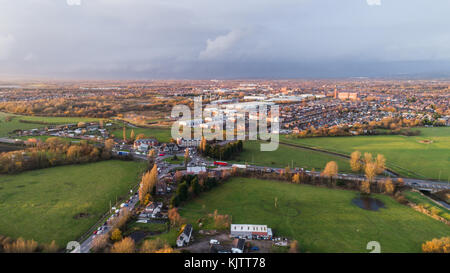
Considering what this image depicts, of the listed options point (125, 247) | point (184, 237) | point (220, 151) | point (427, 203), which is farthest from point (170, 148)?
point (427, 203)

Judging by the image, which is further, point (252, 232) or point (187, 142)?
point (187, 142)

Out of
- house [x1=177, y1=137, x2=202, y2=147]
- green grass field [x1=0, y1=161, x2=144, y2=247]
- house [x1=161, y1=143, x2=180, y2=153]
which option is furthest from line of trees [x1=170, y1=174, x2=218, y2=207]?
house [x1=177, y1=137, x2=202, y2=147]

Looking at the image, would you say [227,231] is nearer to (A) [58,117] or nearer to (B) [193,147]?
(B) [193,147]

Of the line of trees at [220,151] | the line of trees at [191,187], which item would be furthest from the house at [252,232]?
the line of trees at [220,151]

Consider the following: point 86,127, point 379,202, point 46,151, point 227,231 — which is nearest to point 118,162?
point 46,151

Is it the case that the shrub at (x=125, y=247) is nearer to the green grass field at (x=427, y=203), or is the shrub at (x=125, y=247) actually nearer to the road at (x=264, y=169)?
the road at (x=264, y=169)

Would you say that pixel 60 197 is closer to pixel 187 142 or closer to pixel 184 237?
pixel 184 237

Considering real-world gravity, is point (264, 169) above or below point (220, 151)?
below

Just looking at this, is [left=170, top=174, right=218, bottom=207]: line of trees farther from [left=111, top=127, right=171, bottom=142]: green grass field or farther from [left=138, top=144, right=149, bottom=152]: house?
[left=111, top=127, right=171, bottom=142]: green grass field
